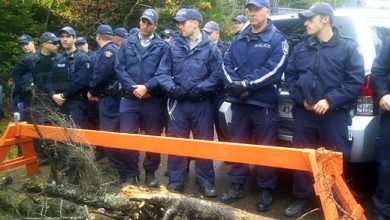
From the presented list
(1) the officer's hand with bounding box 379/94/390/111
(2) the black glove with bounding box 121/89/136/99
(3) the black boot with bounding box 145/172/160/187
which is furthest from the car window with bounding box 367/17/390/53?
(3) the black boot with bounding box 145/172/160/187

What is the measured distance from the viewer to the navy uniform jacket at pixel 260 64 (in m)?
4.36

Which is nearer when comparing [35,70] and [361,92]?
[361,92]

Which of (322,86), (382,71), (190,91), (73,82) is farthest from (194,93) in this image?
(73,82)

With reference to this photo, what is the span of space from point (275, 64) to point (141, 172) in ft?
8.77

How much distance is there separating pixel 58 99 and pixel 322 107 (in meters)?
3.96

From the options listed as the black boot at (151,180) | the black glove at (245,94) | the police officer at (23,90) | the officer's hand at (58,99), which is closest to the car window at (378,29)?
the black glove at (245,94)

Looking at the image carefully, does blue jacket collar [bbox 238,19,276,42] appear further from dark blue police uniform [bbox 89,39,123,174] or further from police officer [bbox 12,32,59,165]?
police officer [bbox 12,32,59,165]

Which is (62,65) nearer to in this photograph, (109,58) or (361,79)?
(109,58)

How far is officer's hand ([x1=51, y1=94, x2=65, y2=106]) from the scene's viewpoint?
6.22m

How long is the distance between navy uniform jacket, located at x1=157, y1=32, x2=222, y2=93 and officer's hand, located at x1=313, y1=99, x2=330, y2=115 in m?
1.29

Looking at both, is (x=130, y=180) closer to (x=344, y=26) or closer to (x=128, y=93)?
(x=128, y=93)

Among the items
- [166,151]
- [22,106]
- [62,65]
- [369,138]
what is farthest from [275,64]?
[22,106]

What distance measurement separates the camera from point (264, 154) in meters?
3.22

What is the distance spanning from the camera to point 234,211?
3.21 metres
